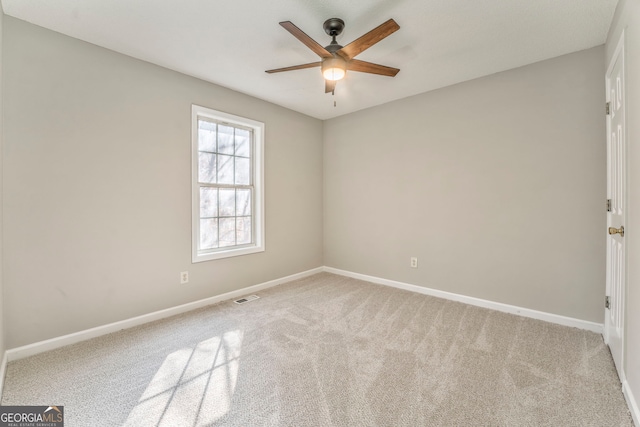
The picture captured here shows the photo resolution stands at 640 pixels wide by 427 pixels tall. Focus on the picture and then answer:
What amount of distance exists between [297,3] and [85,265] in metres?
2.65

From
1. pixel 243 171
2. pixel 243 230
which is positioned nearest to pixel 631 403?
pixel 243 230

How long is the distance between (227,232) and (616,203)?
12.0 feet

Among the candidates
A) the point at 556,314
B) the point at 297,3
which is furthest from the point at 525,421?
the point at 297,3

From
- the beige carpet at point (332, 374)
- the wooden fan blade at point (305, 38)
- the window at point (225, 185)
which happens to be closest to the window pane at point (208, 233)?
the window at point (225, 185)

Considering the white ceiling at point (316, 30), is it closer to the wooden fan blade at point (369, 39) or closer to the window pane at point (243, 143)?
the wooden fan blade at point (369, 39)

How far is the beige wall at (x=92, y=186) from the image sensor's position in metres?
2.05

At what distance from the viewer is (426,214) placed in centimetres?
341

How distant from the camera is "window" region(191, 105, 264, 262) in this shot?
3090mm

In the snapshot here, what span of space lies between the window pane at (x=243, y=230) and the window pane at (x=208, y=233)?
303mm

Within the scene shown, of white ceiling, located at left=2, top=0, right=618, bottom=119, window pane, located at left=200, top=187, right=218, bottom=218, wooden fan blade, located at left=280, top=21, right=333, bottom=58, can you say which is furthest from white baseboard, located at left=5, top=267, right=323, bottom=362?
wooden fan blade, located at left=280, top=21, right=333, bottom=58

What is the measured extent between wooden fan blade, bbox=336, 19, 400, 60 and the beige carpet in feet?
7.29

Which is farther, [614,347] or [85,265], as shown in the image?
[85,265]

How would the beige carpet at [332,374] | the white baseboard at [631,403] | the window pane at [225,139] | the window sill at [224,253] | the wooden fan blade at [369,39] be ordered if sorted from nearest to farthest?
the white baseboard at [631,403] → the beige carpet at [332,374] → the wooden fan blade at [369,39] → the window sill at [224,253] → the window pane at [225,139]

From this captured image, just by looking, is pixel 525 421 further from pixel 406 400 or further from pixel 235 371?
pixel 235 371
